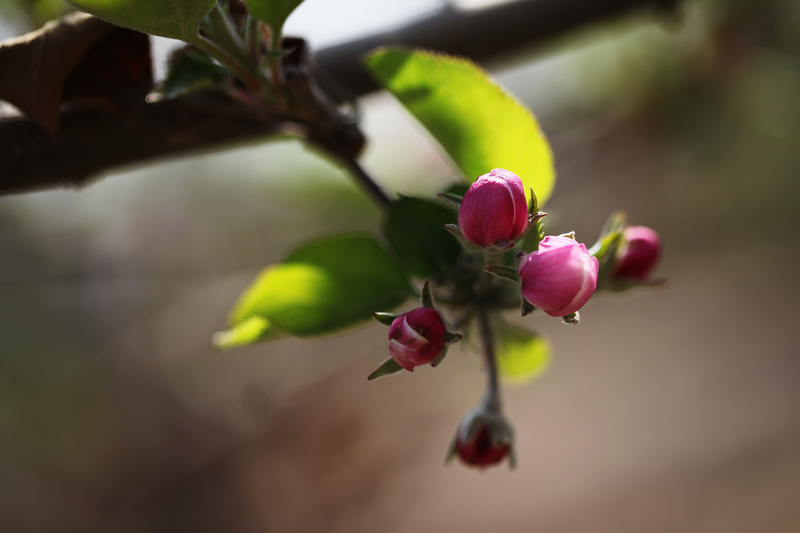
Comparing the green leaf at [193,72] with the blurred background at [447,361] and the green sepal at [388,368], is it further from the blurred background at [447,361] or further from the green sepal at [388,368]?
the blurred background at [447,361]

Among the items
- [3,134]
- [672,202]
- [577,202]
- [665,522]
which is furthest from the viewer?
[577,202]

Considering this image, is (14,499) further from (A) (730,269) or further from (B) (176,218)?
(A) (730,269)

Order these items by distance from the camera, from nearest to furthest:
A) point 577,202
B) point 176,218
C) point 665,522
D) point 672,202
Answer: point 176,218 → point 665,522 → point 672,202 → point 577,202

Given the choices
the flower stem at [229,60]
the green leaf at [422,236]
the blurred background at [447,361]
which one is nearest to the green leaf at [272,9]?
the flower stem at [229,60]

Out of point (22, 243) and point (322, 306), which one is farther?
point (22, 243)

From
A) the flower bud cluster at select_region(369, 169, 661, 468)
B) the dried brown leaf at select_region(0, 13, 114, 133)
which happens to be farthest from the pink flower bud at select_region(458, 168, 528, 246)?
the dried brown leaf at select_region(0, 13, 114, 133)

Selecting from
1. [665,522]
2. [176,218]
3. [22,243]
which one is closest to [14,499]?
[22,243]

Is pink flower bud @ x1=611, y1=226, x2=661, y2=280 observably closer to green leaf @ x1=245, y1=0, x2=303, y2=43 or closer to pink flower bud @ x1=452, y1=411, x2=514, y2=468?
pink flower bud @ x1=452, y1=411, x2=514, y2=468
